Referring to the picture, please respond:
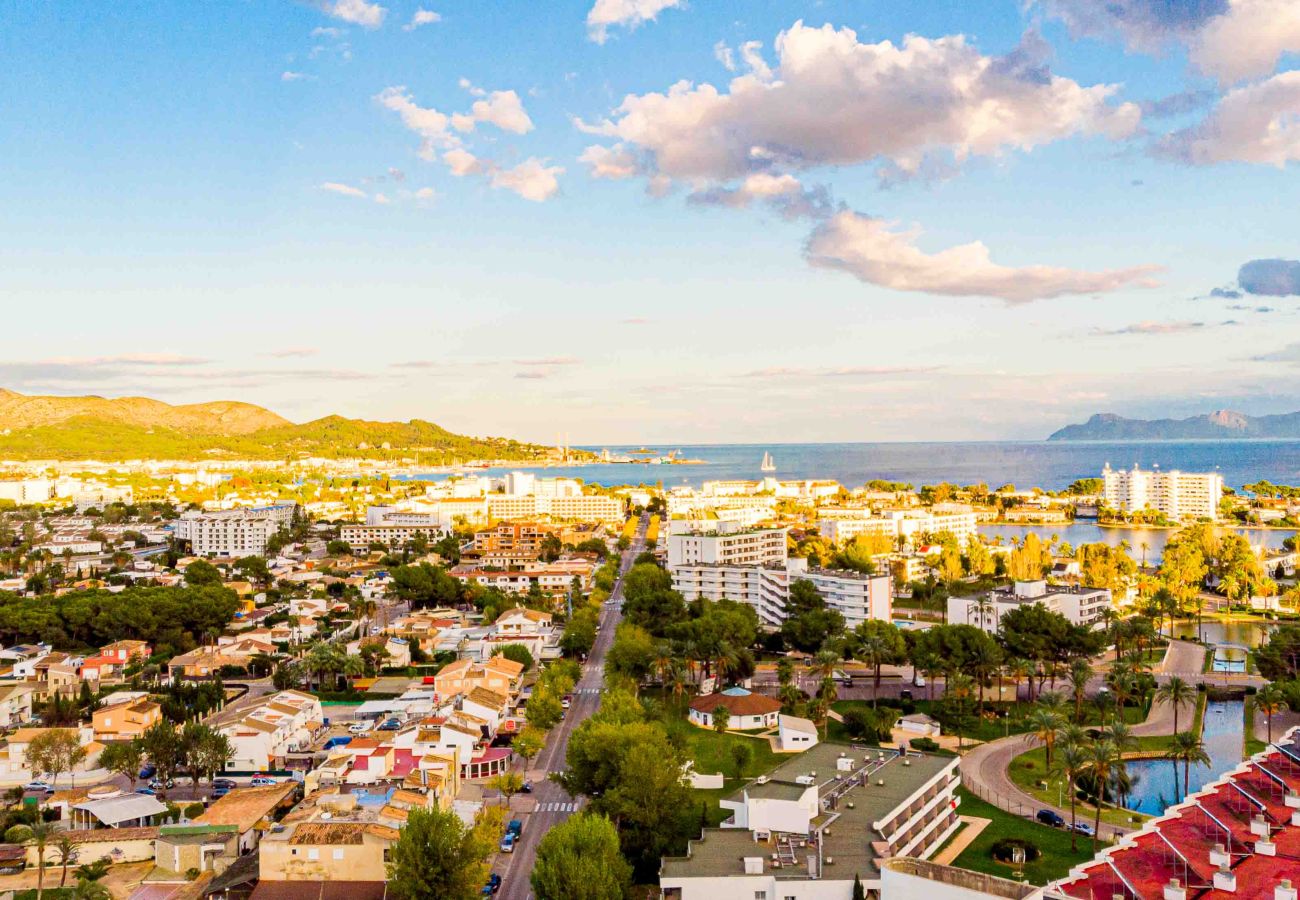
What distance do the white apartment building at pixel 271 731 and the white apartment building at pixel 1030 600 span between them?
29.7m

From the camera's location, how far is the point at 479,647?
154ft

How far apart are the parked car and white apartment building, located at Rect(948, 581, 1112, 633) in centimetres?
2101

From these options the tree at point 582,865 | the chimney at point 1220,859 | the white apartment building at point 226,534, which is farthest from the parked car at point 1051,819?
the white apartment building at point 226,534

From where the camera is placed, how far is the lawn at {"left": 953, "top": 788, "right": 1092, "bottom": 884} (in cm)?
2209

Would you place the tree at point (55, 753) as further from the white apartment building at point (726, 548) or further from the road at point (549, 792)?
the white apartment building at point (726, 548)

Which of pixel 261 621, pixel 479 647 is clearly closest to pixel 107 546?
pixel 261 621

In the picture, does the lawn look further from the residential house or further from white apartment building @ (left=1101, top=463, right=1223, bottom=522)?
white apartment building @ (left=1101, top=463, right=1223, bottom=522)

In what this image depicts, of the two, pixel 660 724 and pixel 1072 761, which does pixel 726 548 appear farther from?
pixel 1072 761

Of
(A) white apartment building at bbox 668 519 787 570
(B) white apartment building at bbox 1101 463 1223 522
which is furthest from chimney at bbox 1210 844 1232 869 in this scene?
(B) white apartment building at bbox 1101 463 1223 522

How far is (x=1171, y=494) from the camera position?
379 feet

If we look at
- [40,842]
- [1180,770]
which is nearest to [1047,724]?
[1180,770]

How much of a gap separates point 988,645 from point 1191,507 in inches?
3659

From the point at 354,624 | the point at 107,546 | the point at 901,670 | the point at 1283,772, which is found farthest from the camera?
the point at 107,546

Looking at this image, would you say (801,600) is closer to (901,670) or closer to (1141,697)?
(901,670)
